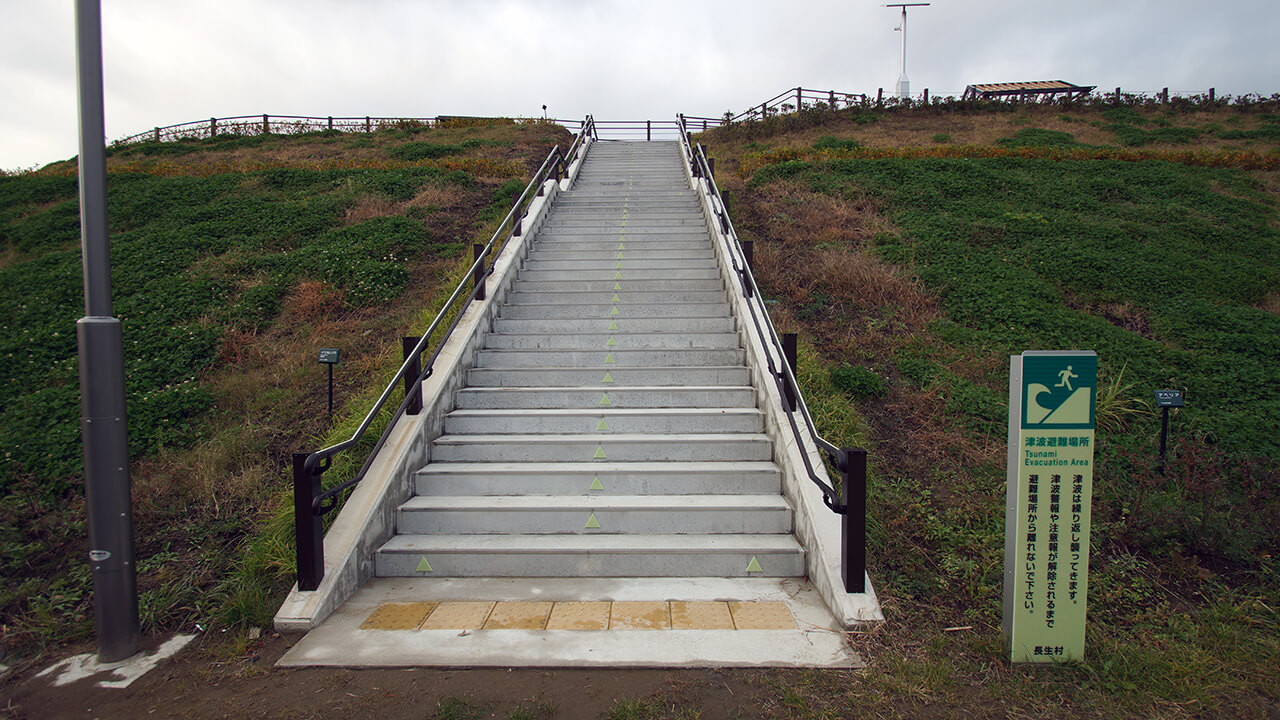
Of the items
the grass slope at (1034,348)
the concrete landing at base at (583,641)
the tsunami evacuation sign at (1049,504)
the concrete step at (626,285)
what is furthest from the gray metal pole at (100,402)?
the concrete step at (626,285)

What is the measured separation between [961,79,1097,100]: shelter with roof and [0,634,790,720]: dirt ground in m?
25.1

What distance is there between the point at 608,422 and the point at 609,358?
1.28 metres

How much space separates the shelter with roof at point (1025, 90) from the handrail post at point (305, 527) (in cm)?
2527

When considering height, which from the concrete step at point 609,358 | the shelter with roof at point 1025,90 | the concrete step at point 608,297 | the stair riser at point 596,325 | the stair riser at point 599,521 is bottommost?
the stair riser at point 599,521

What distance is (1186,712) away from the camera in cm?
306

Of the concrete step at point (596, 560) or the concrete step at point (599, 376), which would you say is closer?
the concrete step at point (596, 560)

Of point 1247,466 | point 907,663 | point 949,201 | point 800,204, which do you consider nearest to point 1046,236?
point 949,201

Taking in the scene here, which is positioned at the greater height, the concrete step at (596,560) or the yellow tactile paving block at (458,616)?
the concrete step at (596,560)

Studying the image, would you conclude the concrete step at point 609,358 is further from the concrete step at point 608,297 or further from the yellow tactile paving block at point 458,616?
the yellow tactile paving block at point 458,616

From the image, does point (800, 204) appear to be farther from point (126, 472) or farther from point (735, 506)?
point (126, 472)

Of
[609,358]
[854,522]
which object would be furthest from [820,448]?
[609,358]

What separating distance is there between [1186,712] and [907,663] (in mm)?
1251

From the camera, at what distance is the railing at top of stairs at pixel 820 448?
3914 millimetres

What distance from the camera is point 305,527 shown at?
3.99 m
